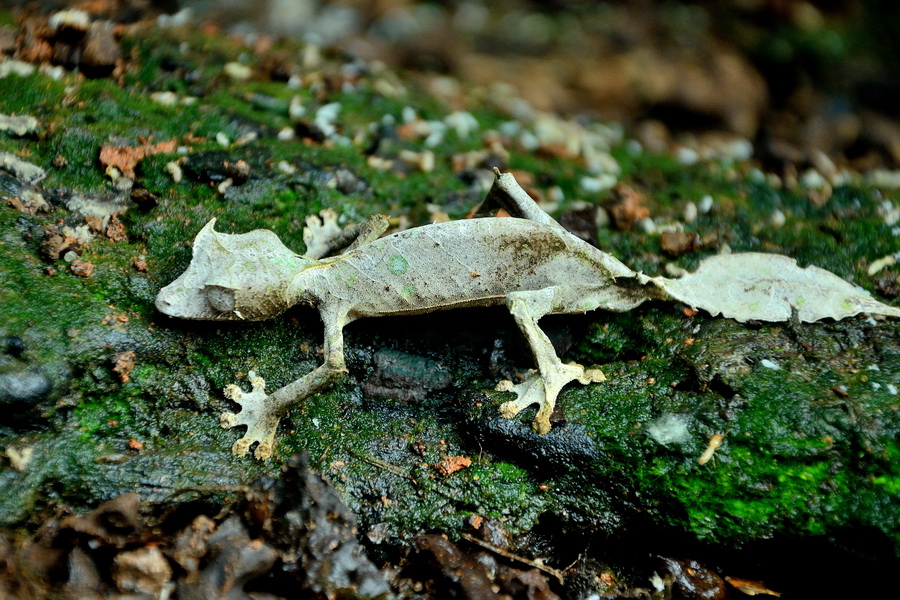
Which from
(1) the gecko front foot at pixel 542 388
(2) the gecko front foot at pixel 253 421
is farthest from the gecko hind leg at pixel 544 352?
(2) the gecko front foot at pixel 253 421

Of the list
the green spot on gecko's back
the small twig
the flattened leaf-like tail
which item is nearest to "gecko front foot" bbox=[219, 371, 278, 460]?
the green spot on gecko's back

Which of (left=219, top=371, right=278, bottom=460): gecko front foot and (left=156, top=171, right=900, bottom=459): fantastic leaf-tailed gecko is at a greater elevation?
(left=156, top=171, right=900, bottom=459): fantastic leaf-tailed gecko

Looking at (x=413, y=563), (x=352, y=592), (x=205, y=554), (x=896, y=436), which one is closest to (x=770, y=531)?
(x=896, y=436)

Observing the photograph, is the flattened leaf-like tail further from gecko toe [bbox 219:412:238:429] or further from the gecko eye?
gecko toe [bbox 219:412:238:429]

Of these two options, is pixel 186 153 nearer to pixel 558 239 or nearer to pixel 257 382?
pixel 257 382

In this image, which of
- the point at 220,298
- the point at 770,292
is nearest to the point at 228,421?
the point at 220,298

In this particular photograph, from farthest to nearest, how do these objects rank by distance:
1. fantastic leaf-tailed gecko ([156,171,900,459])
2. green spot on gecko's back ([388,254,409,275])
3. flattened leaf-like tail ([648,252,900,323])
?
flattened leaf-like tail ([648,252,900,323]) → green spot on gecko's back ([388,254,409,275]) → fantastic leaf-tailed gecko ([156,171,900,459])
